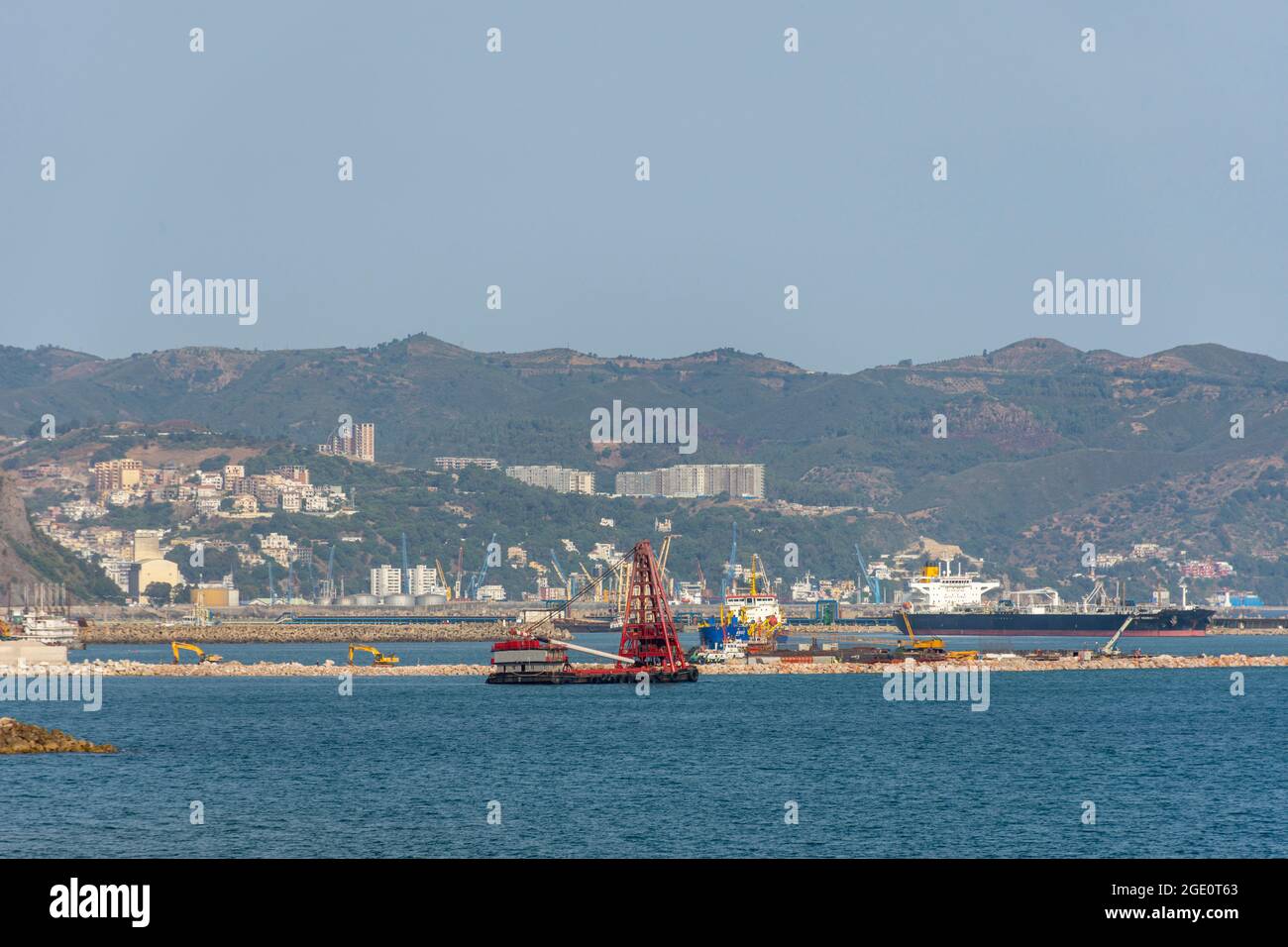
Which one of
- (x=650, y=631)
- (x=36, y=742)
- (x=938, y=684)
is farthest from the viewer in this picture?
(x=650, y=631)

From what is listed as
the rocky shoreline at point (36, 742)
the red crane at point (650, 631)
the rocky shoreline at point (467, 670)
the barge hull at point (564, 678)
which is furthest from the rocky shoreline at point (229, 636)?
the rocky shoreline at point (36, 742)

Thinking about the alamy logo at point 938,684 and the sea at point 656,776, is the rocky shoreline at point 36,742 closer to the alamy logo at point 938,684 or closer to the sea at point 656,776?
the sea at point 656,776

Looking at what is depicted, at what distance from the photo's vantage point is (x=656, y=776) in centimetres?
5472

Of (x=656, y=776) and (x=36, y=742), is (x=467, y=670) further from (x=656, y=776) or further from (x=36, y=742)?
(x=656, y=776)

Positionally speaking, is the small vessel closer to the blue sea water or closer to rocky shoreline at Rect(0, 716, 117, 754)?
the blue sea water

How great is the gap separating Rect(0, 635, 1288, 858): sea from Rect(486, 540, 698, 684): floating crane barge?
3378 mm

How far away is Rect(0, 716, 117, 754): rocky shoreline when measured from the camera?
5897 cm

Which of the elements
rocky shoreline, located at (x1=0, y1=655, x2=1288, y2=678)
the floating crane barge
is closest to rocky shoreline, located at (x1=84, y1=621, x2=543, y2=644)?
rocky shoreline, located at (x1=0, y1=655, x2=1288, y2=678)

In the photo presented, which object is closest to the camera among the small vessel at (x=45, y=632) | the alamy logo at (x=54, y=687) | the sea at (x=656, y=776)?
the sea at (x=656, y=776)
